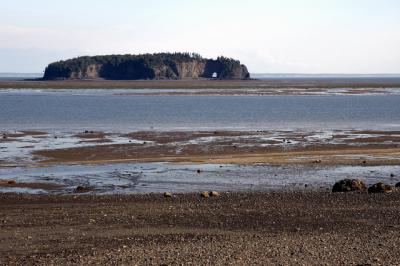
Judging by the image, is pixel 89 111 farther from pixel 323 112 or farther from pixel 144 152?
pixel 144 152

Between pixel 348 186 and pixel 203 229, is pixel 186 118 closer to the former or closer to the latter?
pixel 348 186

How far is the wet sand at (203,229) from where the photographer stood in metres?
13.8

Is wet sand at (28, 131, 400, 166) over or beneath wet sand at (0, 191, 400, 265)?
beneath

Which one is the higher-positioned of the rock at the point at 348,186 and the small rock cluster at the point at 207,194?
the rock at the point at 348,186

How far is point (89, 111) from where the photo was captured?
238 feet

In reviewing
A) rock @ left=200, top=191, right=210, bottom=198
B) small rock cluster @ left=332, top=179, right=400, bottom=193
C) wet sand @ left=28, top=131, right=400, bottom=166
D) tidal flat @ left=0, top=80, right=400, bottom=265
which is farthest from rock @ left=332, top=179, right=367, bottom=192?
wet sand @ left=28, top=131, right=400, bottom=166

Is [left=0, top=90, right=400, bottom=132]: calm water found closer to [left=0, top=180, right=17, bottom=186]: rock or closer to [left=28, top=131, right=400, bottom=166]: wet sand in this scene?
[left=28, top=131, right=400, bottom=166]: wet sand

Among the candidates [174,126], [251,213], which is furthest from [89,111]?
[251,213]

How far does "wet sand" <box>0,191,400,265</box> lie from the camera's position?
13758 millimetres

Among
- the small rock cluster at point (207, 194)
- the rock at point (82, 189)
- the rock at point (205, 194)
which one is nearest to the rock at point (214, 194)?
the small rock cluster at point (207, 194)

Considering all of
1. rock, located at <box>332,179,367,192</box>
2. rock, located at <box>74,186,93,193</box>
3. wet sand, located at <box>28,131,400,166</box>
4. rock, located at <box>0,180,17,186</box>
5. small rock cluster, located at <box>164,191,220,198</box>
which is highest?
rock, located at <box>332,179,367,192</box>

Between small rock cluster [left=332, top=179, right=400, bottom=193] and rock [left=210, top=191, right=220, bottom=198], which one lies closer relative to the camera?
rock [left=210, top=191, right=220, bottom=198]

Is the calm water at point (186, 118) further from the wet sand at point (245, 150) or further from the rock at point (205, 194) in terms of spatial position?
the rock at point (205, 194)

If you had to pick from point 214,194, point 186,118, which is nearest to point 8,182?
point 214,194
